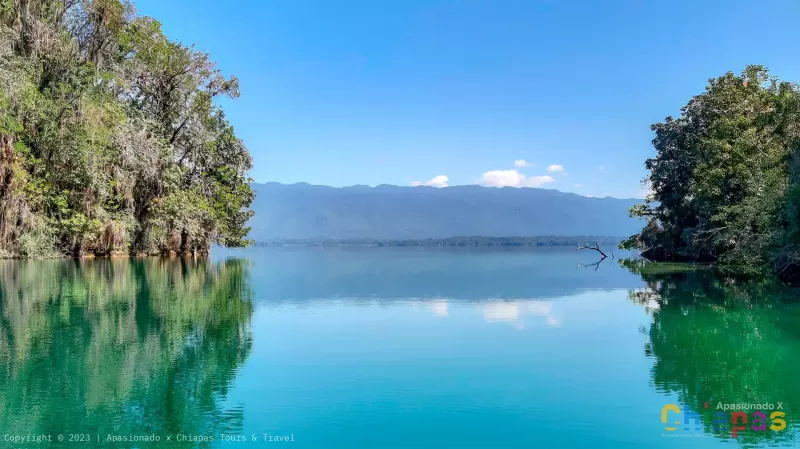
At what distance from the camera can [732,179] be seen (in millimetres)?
27844

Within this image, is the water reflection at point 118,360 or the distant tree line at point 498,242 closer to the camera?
the water reflection at point 118,360

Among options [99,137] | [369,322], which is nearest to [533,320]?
[369,322]

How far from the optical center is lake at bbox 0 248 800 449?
5836mm

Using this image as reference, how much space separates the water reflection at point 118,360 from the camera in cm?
596

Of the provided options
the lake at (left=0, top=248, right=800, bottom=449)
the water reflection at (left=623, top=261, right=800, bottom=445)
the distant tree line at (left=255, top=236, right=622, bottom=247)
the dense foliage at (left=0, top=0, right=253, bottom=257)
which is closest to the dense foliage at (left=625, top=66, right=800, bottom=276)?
the water reflection at (left=623, top=261, right=800, bottom=445)

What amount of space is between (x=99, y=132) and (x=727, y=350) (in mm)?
29744

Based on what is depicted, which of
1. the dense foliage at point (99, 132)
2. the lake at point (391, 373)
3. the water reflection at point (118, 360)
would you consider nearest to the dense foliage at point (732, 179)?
the lake at point (391, 373)

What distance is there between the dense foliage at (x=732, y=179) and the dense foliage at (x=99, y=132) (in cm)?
2814

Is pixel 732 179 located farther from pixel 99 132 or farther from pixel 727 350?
pixel 99 132

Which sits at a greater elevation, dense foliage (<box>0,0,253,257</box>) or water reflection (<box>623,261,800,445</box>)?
dense foliage (<box>0,0,253,257</box>)

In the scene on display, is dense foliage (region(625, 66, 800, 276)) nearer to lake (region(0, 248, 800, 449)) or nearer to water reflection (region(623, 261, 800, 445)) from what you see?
water reflection (region(623, 261, 800, 445))

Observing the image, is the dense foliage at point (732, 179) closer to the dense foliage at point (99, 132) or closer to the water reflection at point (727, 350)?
the water reflection at point (727, 350)

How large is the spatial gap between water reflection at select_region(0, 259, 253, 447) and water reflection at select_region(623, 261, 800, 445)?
526 centimetres

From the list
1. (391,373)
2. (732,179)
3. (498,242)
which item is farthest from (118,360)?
(498,242)
